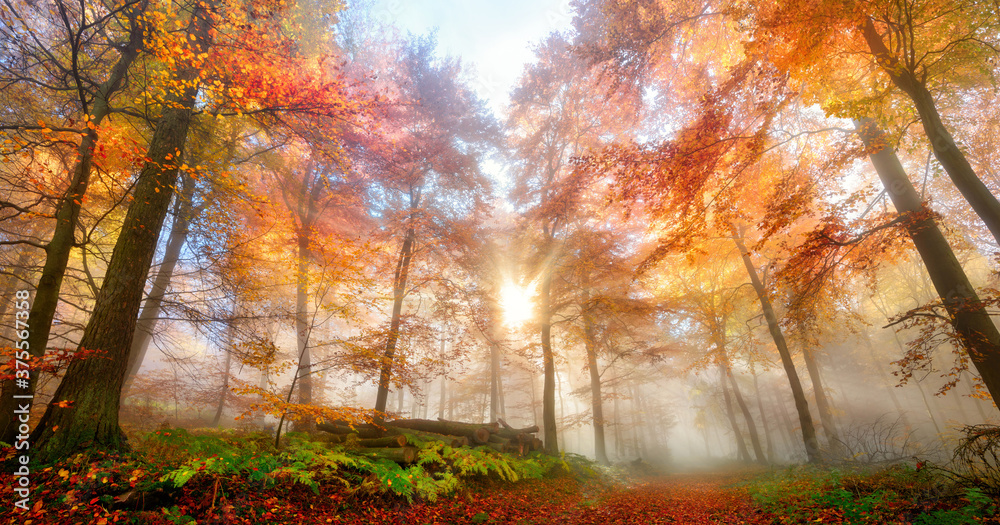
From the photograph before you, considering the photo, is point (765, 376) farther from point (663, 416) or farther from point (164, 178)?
point (164, 178)

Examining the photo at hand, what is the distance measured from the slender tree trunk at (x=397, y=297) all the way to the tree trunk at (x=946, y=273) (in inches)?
432

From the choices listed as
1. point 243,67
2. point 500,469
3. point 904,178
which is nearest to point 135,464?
point 500,469

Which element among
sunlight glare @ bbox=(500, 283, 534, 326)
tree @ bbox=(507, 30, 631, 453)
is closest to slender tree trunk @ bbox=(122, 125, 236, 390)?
tree @ bbox=(507, 30, 631, 453)

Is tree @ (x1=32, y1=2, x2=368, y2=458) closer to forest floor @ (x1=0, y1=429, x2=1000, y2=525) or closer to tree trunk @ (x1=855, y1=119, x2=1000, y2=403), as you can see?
forest floor @ (x1=0, y1=429, x2=1000, y2=525)

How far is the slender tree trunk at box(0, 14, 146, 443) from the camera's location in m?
4.72

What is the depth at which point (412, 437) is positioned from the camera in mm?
7938

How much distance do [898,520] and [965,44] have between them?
7152 millimetres

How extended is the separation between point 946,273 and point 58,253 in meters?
14.9

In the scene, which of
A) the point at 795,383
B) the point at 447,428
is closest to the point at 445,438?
the point at 447,428

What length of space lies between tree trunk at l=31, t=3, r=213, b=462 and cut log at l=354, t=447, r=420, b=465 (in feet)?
11.9

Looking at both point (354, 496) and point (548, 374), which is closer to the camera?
point (354, 496)

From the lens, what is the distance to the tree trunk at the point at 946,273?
5438mm

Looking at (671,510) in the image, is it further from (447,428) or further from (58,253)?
(58,253)

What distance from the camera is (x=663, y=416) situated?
33.3 meters
